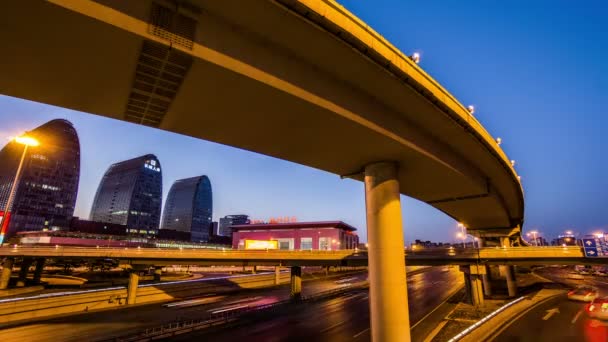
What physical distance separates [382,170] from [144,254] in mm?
42689

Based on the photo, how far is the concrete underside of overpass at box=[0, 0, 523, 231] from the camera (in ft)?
23.1

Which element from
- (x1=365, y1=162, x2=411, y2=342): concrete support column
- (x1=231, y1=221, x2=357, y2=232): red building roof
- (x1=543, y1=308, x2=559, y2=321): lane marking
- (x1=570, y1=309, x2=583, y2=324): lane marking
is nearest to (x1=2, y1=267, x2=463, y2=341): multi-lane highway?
(x1=543, y1=308, x2=559, y2=321): lane marking

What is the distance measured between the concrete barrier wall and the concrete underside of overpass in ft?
133

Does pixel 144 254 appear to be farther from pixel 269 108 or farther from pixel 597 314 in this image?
pixel 597 314

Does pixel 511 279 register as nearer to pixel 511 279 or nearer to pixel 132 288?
pixel 511 279

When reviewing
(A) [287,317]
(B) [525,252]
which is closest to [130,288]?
(A) [287,317]

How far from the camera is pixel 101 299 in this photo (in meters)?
43.4

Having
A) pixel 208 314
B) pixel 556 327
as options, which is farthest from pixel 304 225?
pixel 556 327

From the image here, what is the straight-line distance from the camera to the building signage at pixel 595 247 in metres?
29.5

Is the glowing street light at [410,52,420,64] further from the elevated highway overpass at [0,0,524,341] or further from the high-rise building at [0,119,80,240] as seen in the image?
the high-rise building at [0,119,80,240]

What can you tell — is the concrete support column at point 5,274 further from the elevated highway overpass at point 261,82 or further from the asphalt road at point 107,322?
the elevated highway overpass at point 261,82

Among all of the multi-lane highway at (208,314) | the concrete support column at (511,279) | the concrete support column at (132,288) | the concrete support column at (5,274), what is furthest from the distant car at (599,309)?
the concrete support column at (5,274)

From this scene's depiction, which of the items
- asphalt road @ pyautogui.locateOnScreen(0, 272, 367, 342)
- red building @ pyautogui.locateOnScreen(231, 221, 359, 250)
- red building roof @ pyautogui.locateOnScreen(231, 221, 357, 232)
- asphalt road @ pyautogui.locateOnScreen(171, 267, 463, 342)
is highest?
red building roof @ pyautogui.locateOnScreen(231, 221, 357, 232)

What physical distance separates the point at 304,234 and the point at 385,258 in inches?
3733
